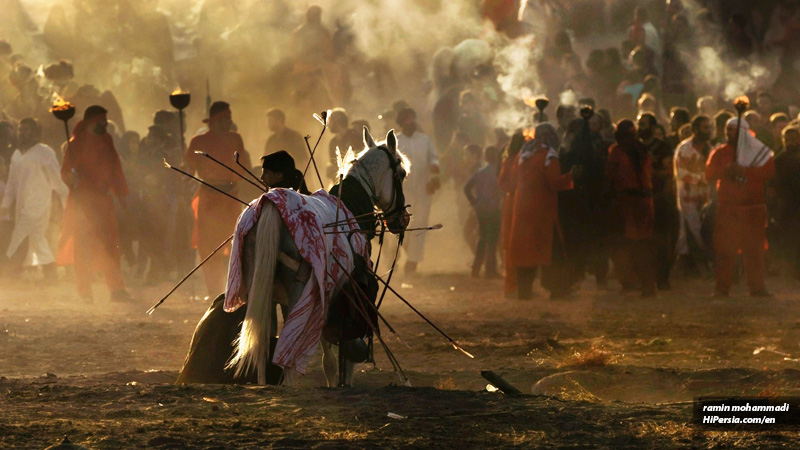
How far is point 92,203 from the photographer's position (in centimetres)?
1532

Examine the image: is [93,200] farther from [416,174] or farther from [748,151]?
[748,151]

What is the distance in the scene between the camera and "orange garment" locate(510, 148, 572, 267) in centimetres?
1548

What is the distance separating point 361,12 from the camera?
2591 centimetres

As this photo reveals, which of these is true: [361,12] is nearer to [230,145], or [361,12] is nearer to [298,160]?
[298,160]

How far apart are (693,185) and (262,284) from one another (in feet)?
33.1

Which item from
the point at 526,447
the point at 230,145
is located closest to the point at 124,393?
the point at 526,447

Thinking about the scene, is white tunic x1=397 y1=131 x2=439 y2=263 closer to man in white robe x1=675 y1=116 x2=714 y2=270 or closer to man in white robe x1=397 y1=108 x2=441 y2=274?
man in white robe x1=397 y1=108 x2=441 y2=274

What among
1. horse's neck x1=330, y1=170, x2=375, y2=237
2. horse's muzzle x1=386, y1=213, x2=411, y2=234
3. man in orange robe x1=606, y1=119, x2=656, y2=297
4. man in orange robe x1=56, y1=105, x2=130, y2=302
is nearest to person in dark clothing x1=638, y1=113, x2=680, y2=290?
man in orange robe x1=606, y1=119, x2=656, y2=297

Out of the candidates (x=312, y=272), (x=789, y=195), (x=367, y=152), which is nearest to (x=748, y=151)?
(x=789, y=195)

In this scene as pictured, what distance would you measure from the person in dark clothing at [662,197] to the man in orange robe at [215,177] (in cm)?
456

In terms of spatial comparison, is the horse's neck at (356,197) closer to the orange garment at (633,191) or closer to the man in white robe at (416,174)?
the orange garment at (633,191)

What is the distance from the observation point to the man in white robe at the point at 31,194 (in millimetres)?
16969

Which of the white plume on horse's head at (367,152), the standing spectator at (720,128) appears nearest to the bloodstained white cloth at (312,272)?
the white plume on horse's head at (367,152)

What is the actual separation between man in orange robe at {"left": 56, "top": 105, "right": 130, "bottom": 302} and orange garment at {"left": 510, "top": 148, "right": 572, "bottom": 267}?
417cm
